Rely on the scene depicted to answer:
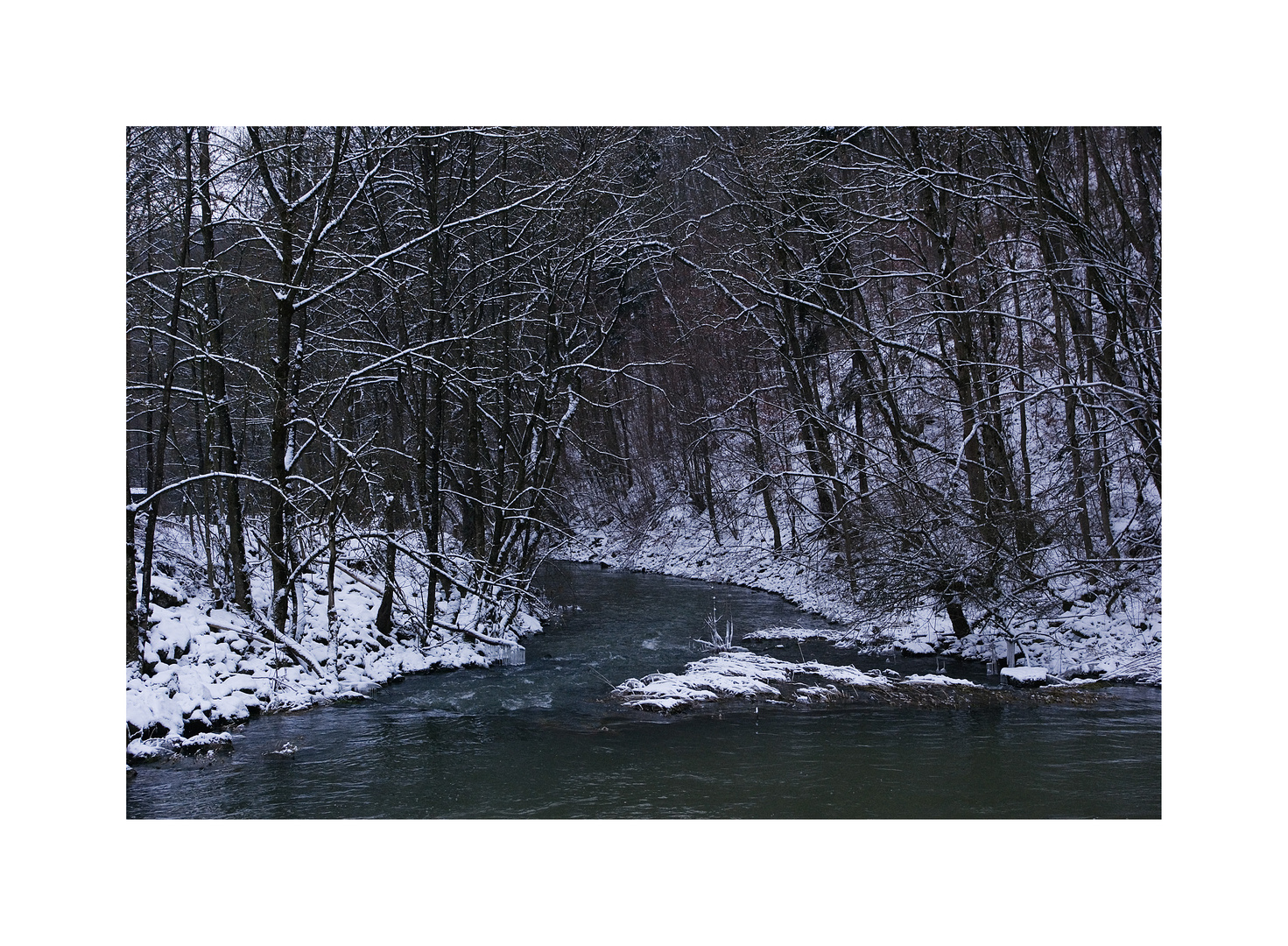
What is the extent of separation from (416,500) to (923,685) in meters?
5.78

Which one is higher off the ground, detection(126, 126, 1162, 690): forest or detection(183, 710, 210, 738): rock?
detection(126, 126, 1162, 690): forest

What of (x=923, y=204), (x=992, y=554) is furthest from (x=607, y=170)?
(x=992, y=554)

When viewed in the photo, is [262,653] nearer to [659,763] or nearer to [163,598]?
[163,598]

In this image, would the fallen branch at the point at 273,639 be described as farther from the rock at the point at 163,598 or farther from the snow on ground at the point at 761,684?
the snow on ground at the point at 761,684

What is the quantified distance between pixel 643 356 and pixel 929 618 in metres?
4.32

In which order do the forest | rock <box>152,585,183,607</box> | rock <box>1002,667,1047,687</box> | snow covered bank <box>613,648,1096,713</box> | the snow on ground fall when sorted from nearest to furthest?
snow covered bank <box>613,648,1096,713</box>
the snow on ground
rock <box>1002,667,1047,687</box>
the forest
rock <box>152,585,183,607</box>

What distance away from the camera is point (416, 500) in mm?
9719

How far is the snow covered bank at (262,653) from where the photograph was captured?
6.04 metres

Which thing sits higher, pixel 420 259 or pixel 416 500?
pixel 420 259

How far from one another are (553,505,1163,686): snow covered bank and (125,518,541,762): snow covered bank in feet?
5.42

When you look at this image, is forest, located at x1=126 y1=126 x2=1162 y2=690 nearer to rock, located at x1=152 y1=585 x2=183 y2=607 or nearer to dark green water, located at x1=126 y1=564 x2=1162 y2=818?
rock, located at x1=152 y1=585 x2=183 y2=607

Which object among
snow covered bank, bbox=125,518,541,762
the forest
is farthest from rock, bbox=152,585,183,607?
the forest

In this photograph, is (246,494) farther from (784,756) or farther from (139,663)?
(784,756)

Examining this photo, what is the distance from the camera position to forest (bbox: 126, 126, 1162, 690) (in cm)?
728
